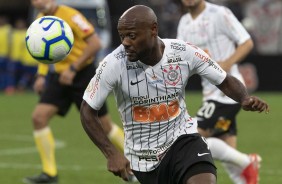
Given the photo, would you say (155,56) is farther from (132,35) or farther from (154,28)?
(132,35)

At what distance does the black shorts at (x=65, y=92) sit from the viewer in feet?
37.3

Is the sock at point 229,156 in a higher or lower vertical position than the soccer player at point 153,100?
lower

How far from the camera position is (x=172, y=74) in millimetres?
7508

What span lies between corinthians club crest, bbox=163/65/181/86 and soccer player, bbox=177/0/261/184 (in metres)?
2.47

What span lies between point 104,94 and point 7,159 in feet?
21.9

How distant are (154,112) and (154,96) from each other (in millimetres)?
146

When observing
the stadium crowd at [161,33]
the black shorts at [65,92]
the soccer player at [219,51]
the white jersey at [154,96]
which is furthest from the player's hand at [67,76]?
the stadium crowd at [161,33]

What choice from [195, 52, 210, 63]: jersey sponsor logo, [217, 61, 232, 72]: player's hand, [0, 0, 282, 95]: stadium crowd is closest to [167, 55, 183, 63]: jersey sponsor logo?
[195, 52, 210, 63]: jersey sponsor logo

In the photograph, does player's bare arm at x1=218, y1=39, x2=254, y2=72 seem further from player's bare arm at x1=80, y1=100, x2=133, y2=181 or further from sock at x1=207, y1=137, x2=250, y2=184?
player's bare arm at x1=80, y1=100, x2=133, y2=181

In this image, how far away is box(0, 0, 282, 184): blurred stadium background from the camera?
12.6m

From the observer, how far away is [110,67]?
7281mm

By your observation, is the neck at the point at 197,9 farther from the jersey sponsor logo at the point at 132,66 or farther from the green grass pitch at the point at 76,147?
the jersey sponsor logo at the point at 132,66

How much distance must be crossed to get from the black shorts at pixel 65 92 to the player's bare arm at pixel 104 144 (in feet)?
13.1

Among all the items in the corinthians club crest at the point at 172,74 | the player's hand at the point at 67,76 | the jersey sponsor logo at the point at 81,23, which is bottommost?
the player's hand at the point at 67,76
